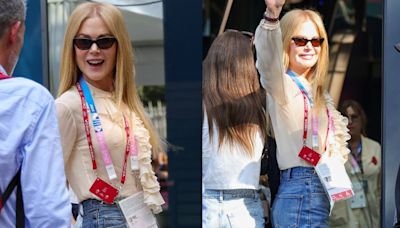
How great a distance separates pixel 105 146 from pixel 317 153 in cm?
98

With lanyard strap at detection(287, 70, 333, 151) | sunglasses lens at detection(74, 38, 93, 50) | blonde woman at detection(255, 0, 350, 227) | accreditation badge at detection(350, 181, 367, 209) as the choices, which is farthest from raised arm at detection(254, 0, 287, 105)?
accreditation badge at detection(350, 181, 367, 209)

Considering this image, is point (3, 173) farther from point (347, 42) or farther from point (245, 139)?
point (347, 42)

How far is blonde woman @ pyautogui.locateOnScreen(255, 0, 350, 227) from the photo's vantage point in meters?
3.18

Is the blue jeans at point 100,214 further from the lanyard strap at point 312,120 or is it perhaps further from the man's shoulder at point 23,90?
the man's shoulder at point 23,90

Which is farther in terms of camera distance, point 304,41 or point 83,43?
point 304,41

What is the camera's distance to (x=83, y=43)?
2992 millimetres

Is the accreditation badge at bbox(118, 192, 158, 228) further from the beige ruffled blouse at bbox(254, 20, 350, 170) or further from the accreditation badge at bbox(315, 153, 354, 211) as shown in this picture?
the accreditation badge at bbox(315, 153, 354, 211)

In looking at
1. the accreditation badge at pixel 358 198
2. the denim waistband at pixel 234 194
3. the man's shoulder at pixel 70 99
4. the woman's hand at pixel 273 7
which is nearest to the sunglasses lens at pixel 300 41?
the woman's hand at pixel 273 7

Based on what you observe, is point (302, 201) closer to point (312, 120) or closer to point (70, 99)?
point (312, 120)

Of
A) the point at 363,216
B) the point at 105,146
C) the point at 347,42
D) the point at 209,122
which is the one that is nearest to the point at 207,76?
the point at 209,122

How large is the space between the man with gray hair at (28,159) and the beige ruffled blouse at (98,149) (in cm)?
92

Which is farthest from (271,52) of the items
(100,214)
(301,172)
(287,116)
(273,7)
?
(100,214)

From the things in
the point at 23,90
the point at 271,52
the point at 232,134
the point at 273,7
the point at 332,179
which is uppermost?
the point at 273,7

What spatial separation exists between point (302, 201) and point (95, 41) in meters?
1.13
